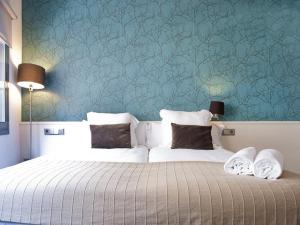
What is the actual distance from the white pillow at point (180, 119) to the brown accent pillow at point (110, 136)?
427mm

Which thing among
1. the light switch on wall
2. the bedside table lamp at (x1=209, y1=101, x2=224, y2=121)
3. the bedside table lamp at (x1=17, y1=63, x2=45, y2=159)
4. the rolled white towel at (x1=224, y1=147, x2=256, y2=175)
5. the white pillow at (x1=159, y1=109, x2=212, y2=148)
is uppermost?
the bedside table lamp at (x1=17, y1=63, x2=45, y2=159)

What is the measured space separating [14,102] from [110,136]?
1.36 m

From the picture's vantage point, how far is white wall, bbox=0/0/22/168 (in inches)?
108

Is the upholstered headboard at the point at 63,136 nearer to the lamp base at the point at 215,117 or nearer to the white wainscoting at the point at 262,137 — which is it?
the white wainscoting at the point at 262,137

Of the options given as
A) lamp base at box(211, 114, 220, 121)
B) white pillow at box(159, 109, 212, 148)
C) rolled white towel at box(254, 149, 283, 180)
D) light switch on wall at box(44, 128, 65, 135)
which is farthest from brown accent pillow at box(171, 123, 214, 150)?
light switch on wall at box(44, 128, 65, 135)

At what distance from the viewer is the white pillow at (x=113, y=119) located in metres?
2.69

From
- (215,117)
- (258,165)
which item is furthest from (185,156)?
(215,117)

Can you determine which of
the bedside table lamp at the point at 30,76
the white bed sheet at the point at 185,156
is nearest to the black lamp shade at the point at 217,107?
the white bed sheet at the point at 185,156

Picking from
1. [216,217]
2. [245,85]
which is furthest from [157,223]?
[245,85]

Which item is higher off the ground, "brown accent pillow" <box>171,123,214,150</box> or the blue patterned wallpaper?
the blue patterned wallpaper

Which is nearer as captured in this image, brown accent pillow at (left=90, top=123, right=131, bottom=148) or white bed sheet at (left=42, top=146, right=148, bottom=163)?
white bed sheet at (left=42, top=146, right=148, bottom=163)

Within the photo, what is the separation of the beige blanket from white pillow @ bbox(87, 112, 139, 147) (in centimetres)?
145

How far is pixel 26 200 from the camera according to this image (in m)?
1.12

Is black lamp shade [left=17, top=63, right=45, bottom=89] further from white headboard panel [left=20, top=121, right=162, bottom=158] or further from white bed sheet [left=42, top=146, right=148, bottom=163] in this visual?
white bed sheet [left=42, top=146, right=148, bottom=163]
